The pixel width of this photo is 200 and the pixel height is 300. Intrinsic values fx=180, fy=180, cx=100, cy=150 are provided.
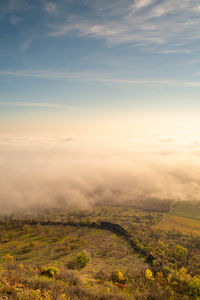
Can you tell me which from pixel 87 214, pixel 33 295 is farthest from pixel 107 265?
pixel 87 214

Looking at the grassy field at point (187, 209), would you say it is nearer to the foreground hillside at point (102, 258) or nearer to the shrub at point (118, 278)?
the foreground hillside at point (102, 258)

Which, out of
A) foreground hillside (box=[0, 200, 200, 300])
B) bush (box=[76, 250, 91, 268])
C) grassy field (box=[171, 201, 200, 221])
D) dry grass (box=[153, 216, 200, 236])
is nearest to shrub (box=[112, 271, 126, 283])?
foreground hillside (box=[0, 200, 200, 300])

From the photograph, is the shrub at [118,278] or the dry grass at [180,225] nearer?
the shrub at [118,278]

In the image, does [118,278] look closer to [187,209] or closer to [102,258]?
[102,258]

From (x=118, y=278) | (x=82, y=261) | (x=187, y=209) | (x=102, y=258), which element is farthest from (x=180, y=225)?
(x=118, y=278)

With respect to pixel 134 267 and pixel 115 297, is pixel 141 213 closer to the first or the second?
pixel 134 267

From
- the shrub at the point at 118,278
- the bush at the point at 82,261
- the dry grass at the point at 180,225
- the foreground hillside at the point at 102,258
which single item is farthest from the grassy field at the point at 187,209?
the shrub at the point at 118,278

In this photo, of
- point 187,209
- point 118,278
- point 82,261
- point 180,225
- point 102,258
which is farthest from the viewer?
point 187,209

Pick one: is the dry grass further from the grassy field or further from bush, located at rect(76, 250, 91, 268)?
bush, located at rect(76, 250, 91, 268)

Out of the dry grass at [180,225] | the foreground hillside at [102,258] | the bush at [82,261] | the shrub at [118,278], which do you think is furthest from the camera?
the dry grass at [180,225]
